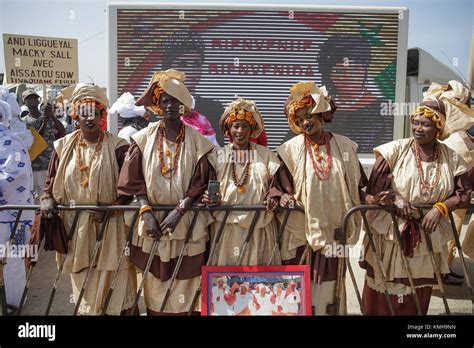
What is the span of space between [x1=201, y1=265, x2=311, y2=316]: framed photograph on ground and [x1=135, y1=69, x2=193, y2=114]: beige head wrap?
122 centimetres

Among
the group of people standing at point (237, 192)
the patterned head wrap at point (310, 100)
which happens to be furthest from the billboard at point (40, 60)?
the patterned head wrap at point (310, 100)

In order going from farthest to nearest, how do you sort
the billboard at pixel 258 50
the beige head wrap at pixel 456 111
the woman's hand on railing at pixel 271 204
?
the billboard at pixel 258 50 → the beige head wrap at pixel 456 111 → the woman's hand on railing at pixel 271 204

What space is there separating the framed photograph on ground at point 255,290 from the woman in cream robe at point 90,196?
0.71 metres

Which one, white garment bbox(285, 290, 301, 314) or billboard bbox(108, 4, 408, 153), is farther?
billboard bbox(108, 4, 408, 153)

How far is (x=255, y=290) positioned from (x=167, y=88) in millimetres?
1562

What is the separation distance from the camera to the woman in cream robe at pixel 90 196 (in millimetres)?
3557

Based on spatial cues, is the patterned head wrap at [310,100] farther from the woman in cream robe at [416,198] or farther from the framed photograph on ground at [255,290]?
the framed photograph on ground at [255,290]

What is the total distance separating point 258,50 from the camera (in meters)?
6.75

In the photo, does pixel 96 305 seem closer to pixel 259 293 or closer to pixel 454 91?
pixel 259 293

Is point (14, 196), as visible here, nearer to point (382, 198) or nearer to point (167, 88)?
point (167, 88)

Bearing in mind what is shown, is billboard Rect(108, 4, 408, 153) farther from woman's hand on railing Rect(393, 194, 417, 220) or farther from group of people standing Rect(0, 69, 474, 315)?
woman's hand on railing Rect(393, 194, 417, 220)

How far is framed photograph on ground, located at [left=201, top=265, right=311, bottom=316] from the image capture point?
344cm

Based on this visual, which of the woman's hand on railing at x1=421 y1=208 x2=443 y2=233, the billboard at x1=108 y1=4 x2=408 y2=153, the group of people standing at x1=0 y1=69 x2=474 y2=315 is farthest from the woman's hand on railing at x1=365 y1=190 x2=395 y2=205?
the billboard at x1=108 y1=4 x2=408 y2=153
